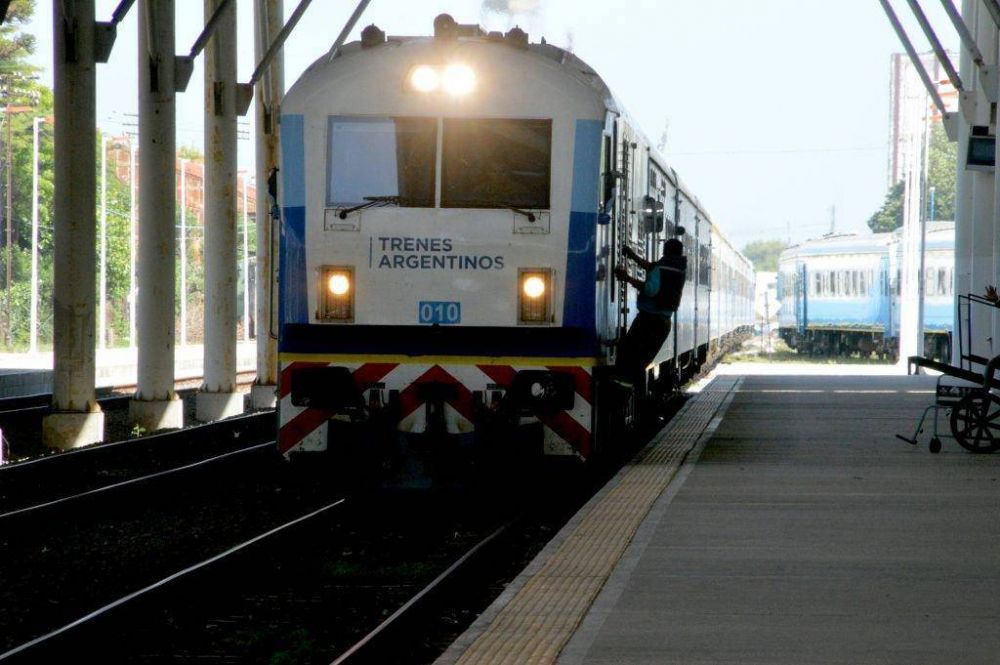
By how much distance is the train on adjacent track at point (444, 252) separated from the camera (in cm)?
1148

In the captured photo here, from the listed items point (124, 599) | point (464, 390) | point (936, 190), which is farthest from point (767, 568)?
point (936, 190)

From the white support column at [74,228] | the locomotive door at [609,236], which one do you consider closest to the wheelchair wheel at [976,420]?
the locomotive door at [609,236]

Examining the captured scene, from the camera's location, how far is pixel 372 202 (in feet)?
38.0

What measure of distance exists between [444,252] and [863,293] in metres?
40.1

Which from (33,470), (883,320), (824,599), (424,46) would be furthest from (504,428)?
(883,320)

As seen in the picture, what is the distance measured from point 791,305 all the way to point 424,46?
48039 millimetres

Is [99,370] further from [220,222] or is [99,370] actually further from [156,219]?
[156,219]

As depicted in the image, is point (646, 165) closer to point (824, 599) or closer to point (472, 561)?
point (472, 561)

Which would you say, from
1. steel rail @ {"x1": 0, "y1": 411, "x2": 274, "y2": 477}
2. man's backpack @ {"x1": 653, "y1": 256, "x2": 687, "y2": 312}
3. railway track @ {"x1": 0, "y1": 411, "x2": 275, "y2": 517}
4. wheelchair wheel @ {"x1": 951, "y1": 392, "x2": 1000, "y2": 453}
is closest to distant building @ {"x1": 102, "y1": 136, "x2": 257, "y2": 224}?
steel rail @ {"x1": 0, "y1": 411, "x2": 274, "y2": 477}

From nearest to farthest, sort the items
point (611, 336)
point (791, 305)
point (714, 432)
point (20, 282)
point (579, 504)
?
point (611, 336), point (579, 504), point (714, 432), point (791, 305), point (20, 282)

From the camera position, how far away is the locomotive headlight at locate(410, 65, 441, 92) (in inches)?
462

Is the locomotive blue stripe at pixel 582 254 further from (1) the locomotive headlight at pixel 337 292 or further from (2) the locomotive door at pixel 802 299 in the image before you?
(2) the locomotive door at pixel 802 299

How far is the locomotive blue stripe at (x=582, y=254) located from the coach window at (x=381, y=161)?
0.99 meters

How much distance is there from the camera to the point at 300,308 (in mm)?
11523
